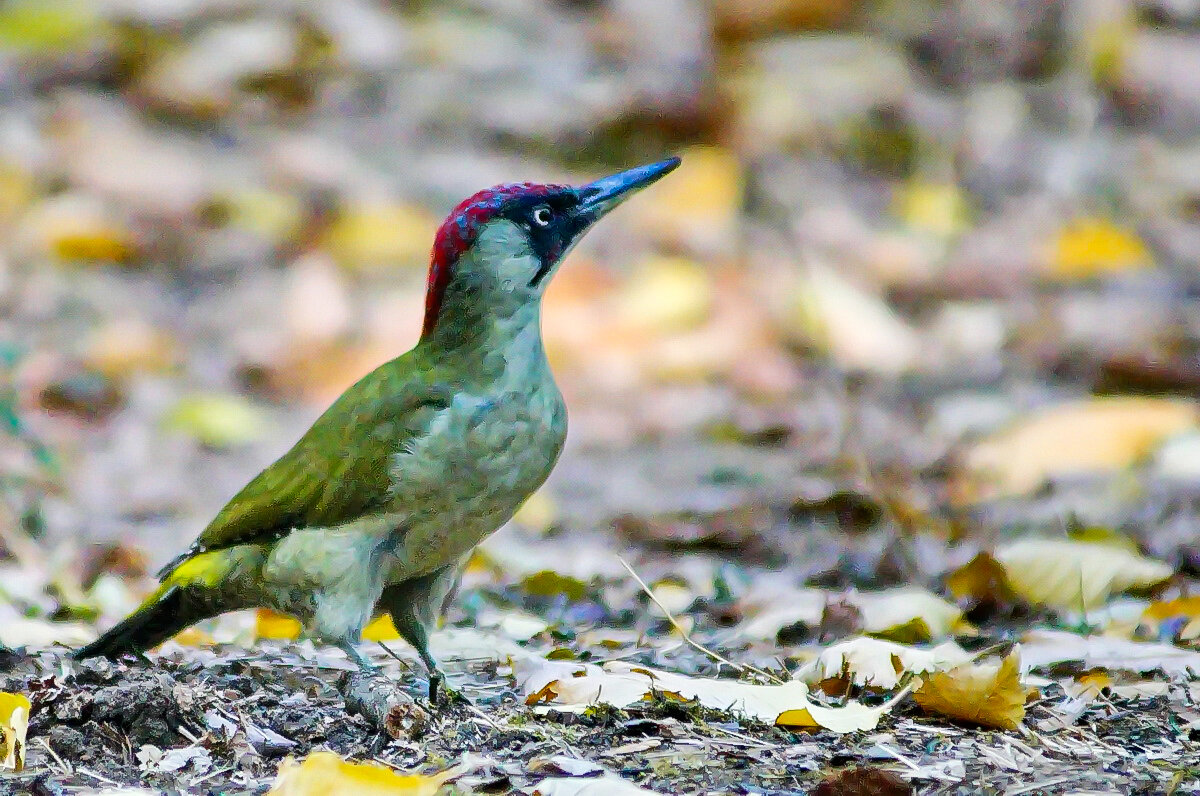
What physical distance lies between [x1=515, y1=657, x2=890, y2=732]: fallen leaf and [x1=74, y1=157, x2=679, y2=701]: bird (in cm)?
30

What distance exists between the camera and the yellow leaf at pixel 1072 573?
4.42m

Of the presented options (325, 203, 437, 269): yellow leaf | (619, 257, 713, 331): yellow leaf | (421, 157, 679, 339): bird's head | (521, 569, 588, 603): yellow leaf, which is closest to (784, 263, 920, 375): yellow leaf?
(619, 257, 713, 331): yellow leaf

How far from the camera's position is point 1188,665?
363cm

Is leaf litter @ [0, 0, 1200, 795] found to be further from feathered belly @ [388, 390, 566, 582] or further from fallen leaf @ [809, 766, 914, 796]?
feathered belly @ [388, 390, 566, 582]

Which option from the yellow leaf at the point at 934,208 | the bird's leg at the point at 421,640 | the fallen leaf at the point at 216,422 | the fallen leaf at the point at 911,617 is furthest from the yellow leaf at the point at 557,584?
the yellow leaf at the point at 934,208

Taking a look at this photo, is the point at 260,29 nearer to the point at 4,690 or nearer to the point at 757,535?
the point at 757,535

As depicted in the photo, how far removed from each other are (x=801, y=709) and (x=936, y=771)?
0.32 metres

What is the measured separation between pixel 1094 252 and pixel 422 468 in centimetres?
569

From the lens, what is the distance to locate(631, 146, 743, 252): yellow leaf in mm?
8734

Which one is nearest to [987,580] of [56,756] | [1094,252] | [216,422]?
[56,756]

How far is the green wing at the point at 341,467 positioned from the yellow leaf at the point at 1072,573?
5.98 feet

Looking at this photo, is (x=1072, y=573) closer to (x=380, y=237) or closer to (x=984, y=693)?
(x=984, y=693)

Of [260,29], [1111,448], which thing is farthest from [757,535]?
[260,29]

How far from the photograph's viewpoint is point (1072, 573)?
4.43m
